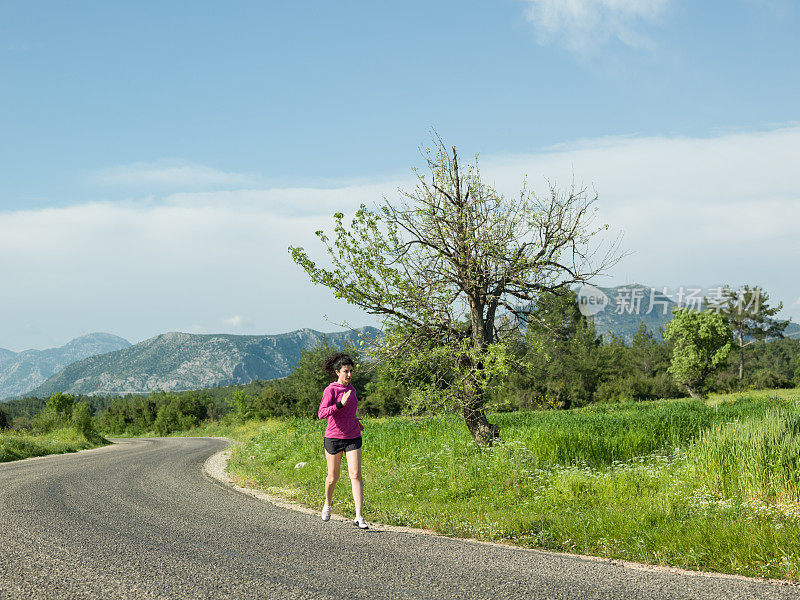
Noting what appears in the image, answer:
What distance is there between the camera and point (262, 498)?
12.2m

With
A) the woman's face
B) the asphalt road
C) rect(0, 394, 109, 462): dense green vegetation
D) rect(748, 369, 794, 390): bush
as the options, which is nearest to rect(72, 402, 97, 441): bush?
rect(0, 394, 109, 462): dense green vegetation

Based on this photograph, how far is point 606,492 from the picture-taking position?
9.67 meters

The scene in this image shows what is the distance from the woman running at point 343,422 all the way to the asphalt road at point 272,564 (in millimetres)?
720

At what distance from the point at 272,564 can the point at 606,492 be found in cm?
566

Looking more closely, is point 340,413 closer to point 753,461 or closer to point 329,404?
point 329,404

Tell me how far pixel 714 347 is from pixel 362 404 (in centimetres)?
4020

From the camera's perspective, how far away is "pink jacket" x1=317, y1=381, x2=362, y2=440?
8656mm

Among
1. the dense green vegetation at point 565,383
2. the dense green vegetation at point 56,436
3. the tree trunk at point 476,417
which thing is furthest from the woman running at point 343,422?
the dense green vegetation at point 565,383

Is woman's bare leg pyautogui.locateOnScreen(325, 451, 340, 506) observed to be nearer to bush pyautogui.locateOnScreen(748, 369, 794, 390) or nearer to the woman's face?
the woman's face

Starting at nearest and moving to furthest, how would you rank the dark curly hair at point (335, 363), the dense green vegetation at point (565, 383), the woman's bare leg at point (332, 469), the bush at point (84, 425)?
1. the dark curly hair at point (335, 363)
2. the woman's bare leg at point (332, 469)
3. the bush at point (84, 425)
4. the dense green vegetation at point (565, 383)

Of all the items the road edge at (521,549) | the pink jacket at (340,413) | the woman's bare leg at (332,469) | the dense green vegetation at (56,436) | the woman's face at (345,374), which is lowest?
the dense green vegetation at (56,436)

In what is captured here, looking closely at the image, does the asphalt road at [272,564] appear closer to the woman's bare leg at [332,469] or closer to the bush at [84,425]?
the woman's bare leg at [332,469]

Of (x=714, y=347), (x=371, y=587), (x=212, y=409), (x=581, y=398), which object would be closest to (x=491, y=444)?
(x=371, y=587)

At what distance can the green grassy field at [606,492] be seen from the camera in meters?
6.78
